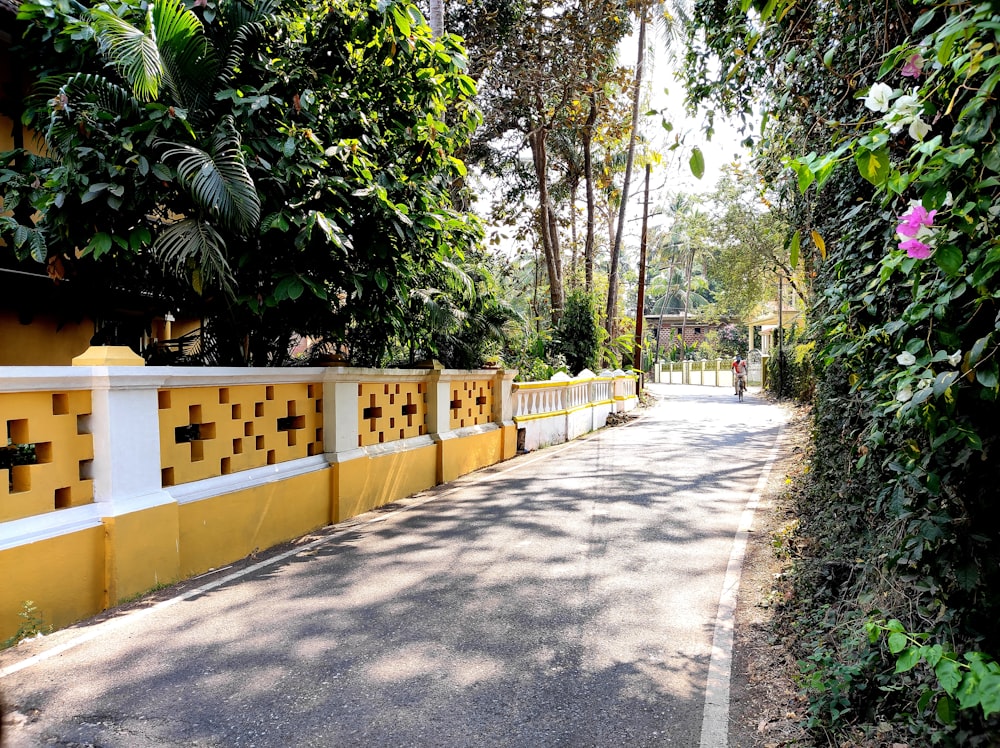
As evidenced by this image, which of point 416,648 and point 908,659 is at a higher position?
point 908,659

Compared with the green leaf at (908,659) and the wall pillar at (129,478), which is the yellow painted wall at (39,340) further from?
the green leaf at (908,659)

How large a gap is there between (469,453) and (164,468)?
18.6 feet

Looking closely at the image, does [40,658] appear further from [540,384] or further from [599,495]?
[540,384]

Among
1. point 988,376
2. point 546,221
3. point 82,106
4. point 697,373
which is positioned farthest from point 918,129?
point 697,373

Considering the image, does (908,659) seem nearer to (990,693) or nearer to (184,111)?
(990,693)

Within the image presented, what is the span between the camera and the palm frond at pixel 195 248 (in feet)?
17.4

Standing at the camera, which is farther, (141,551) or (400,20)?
(400,20)

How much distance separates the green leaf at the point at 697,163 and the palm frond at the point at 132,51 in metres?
3.94

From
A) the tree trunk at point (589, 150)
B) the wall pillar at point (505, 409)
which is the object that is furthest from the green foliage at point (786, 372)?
the wall pillar at point (505, 409)

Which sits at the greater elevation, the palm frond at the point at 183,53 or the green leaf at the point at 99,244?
the palm frond at the point at 183,53

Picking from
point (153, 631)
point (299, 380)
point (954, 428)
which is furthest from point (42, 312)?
point (954, 428)

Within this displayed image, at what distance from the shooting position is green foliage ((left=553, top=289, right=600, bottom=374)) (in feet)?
63.2

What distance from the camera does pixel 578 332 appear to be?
63.7 feet

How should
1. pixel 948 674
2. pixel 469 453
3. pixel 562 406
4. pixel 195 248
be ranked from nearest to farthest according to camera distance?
pixel 948 674 → pixel 195 248 → pixel 469 453 → pixel 562 406
